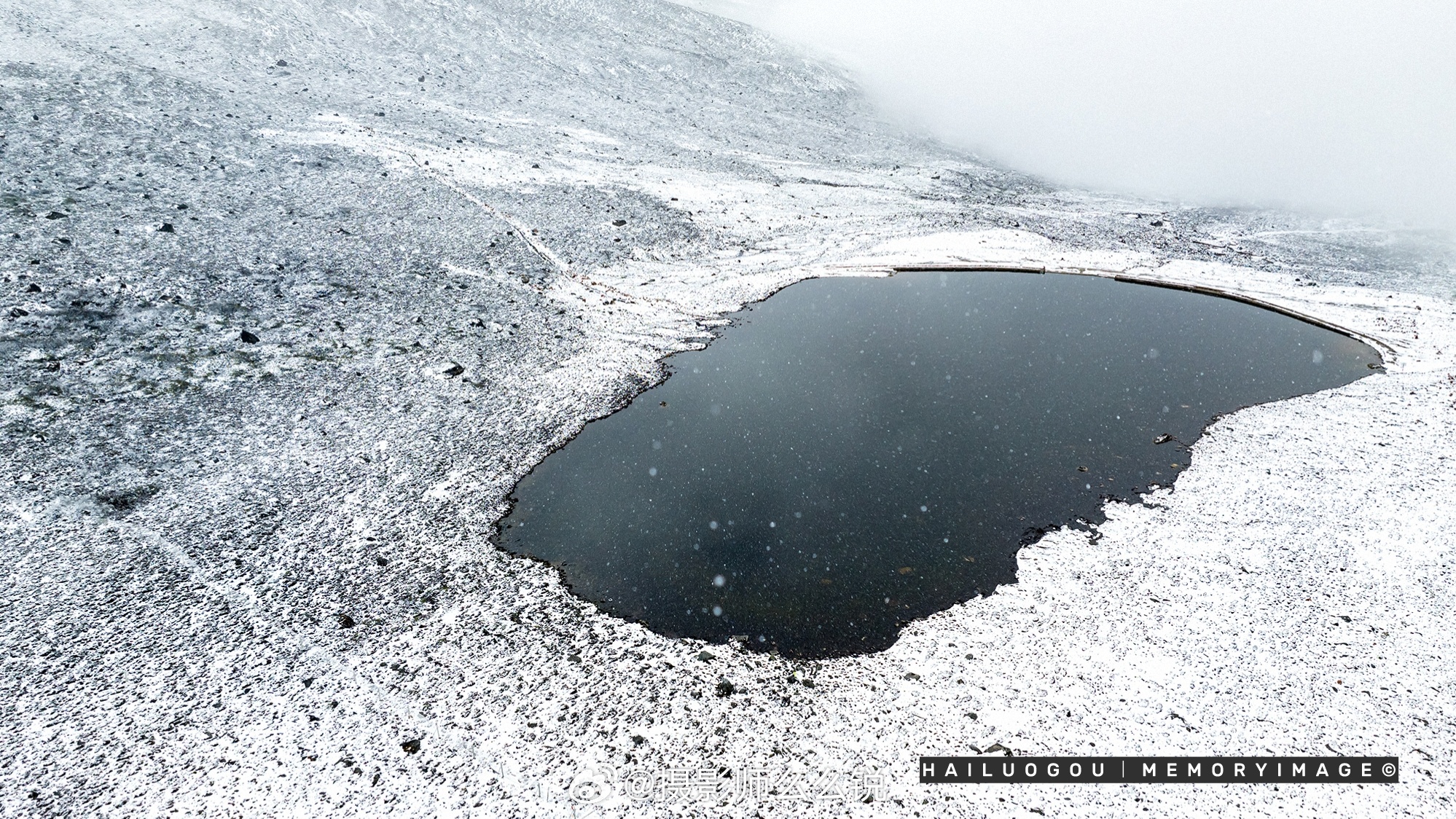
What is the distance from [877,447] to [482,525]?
15.1ft

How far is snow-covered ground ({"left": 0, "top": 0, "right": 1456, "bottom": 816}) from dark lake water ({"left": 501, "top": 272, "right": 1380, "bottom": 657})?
41 cm

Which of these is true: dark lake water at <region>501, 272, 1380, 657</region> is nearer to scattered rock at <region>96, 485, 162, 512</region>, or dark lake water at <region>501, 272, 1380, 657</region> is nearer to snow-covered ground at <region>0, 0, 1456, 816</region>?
snow-covered ground at <region>0, 0, 1456, 816</region>

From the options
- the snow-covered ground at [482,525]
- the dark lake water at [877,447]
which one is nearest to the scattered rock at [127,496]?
the snow-covered ground at [482,525]

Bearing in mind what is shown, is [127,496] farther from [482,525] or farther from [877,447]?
[877,447]

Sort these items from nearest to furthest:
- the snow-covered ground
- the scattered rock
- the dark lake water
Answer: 1. the snow-covered ground
2. the dark lake water
3. the scattered rock

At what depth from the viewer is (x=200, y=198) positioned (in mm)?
12727

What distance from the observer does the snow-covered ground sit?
17.0ft

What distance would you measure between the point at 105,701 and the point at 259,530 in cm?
197

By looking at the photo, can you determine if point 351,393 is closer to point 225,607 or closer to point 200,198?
point 225,607

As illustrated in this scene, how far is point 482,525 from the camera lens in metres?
7.50

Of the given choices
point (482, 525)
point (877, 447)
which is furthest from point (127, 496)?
point (877, 447)

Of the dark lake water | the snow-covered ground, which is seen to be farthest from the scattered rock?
the dark lake water

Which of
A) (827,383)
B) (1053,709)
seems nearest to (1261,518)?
(1053,709)

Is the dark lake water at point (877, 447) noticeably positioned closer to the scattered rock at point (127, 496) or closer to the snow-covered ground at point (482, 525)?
the snow-covered ground at point (482, 525)
